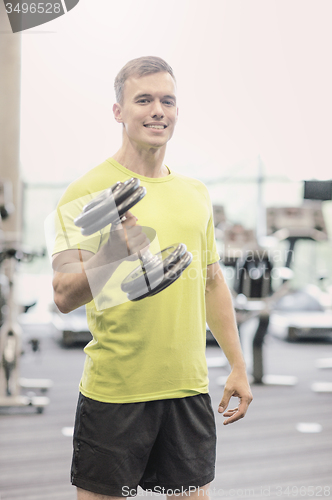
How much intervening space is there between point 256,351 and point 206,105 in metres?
3.19

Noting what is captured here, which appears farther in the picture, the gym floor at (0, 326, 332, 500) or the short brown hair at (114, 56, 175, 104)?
the gym floor at (0, 326, 332, 500)

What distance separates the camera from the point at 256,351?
436 cm

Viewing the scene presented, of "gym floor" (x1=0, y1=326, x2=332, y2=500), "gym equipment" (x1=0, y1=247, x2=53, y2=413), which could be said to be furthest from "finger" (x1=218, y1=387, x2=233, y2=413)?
"gym equipment" (x1=0, y1=247, x2=53, y2=413)

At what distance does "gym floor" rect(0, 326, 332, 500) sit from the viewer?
2.40 metres

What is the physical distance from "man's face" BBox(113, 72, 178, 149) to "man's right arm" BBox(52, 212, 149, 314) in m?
0.29

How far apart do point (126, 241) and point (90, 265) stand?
10 centimetres

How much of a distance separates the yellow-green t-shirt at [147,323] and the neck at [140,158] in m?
0.03

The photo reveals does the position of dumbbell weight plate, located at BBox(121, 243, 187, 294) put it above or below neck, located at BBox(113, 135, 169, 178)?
below

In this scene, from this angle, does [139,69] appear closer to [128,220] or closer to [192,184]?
[192,184]

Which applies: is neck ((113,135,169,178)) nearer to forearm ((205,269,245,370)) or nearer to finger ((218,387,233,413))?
forearm ((205,269,245,370))

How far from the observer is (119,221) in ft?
2.81

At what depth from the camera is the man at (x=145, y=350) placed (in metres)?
1.06

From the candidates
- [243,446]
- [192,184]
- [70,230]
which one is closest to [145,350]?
[70,230]

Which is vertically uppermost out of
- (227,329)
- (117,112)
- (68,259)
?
(117,112)
